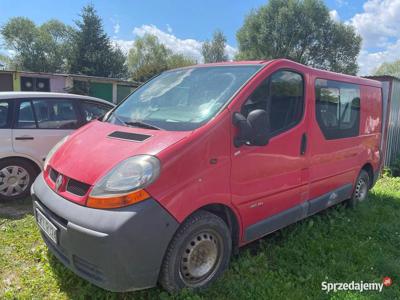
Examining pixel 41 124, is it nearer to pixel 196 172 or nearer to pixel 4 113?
pixel 4 113

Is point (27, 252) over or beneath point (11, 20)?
beneath

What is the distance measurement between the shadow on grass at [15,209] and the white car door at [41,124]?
671mm

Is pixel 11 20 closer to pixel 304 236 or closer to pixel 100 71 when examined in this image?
pixel 100 71

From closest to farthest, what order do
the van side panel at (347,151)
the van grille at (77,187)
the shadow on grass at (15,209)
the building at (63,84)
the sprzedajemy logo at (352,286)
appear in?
the van grille at (77,187) → the sprzedajemy logo at (352,286) → the van side panel at (347,151) → the shadow on grass at (15,209) → the building at (63,84)

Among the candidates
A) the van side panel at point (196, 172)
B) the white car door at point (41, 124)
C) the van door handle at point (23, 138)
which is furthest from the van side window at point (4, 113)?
the van side panel at point (196, 172)

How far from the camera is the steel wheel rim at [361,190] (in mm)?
5302

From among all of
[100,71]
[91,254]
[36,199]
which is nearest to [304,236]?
[91,254]

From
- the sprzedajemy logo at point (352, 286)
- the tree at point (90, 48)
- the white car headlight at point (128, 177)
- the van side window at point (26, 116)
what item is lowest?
the sprzedajemy logo at point (352, 286)

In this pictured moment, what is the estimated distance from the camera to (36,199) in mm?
2977

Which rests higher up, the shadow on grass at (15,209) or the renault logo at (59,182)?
the renault logo at (59,182)

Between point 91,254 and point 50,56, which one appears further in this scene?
point 50,56

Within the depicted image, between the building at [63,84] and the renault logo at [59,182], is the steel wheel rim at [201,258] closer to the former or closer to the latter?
the renault logo at [59,182]

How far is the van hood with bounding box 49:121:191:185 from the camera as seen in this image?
2572 mm

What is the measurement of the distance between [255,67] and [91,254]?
2.24 meters
